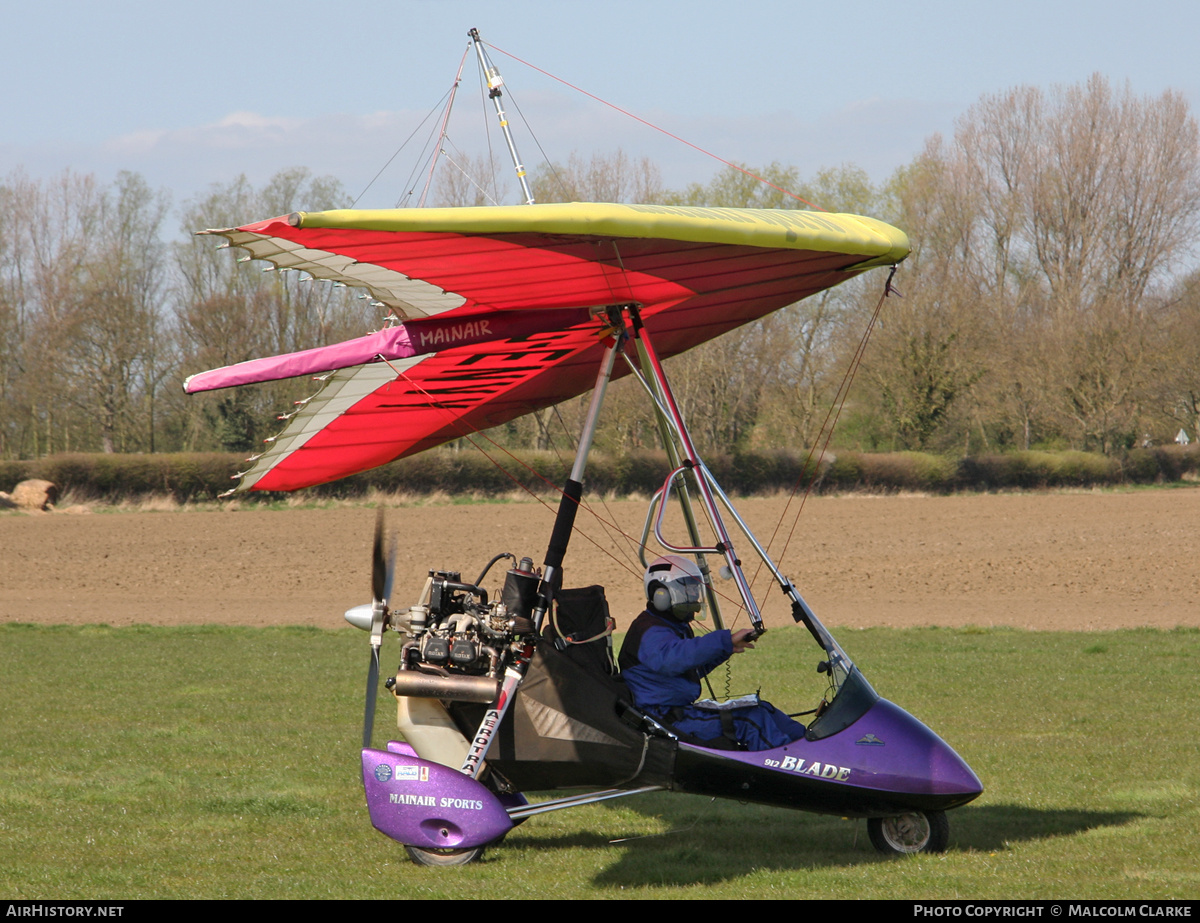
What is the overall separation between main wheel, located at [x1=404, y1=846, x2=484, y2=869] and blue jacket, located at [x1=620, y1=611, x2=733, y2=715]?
1.05 m

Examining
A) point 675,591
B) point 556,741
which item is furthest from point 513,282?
point 556,741

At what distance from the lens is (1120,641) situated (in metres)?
12.9

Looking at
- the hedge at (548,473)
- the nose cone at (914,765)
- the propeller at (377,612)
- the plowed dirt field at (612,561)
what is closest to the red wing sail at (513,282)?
the propeller at (377,612)

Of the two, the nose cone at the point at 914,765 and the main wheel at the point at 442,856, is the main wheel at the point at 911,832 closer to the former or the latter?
the nose cone at the point at 914,765

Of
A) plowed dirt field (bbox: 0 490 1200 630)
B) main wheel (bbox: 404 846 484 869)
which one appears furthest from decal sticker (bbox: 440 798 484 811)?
plowed dirt field (bbox: 0 490 1200 630)

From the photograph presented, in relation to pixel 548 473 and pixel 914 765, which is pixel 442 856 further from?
pixel 548 473

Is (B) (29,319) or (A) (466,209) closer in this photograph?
(A) (466,209)

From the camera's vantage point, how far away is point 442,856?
208 inches

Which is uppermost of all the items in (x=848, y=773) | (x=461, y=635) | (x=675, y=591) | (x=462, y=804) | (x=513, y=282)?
(x=513, y=282)

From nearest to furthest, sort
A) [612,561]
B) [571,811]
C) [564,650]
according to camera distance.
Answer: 1. [564,650]
2. [571,811]
3. [612,561]

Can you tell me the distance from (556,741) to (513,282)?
7.46 ft

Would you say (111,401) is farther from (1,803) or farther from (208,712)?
(1,803)

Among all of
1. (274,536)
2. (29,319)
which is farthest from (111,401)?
(274,536)

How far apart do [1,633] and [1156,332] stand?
40.9 meters
